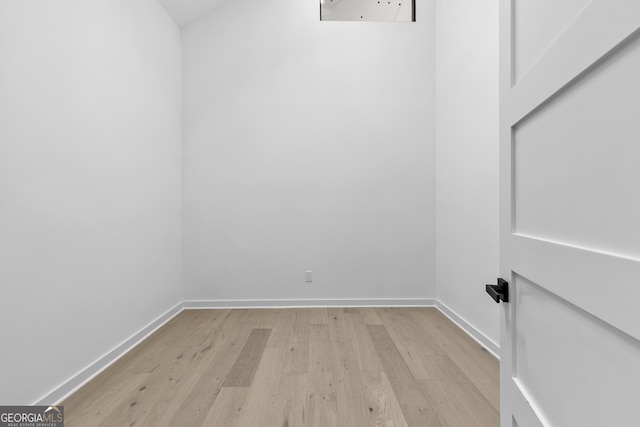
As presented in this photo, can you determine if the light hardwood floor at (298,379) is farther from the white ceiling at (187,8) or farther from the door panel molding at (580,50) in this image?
the white ceiling at (187,8)

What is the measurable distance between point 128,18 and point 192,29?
2.98 ft

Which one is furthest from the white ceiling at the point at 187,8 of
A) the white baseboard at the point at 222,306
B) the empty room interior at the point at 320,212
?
the white baseboard at the point at 222,306

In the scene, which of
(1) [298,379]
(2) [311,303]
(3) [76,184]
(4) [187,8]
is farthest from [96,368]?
(4) [187,8]

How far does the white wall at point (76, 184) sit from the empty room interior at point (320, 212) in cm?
1

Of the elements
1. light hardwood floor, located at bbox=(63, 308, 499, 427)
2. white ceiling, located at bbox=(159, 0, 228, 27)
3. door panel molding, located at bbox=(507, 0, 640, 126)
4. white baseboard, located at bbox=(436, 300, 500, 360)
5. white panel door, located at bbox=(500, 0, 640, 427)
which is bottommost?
light hardwood floor, located at bbox=(63, 308, 499, 427)

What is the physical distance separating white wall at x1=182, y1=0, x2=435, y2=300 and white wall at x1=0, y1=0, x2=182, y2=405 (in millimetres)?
497

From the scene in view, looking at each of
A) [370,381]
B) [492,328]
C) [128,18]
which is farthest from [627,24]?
[128,18]

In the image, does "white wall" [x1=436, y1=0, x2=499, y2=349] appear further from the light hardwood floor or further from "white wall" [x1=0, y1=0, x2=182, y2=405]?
"white wall" [x1=0, y1=0, x2=182, y2=405]

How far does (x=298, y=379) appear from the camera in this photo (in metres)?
1.80

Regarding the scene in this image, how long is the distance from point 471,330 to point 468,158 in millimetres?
1301

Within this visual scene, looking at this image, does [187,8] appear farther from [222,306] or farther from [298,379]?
[298,379]

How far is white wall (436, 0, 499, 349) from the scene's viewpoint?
2.15m

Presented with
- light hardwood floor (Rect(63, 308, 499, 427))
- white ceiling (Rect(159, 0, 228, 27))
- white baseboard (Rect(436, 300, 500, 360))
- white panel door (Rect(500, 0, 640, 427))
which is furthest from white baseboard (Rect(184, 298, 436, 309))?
white ceiling (Rect(159, 0, 228, 27))

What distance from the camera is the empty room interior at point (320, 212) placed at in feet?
2.02
